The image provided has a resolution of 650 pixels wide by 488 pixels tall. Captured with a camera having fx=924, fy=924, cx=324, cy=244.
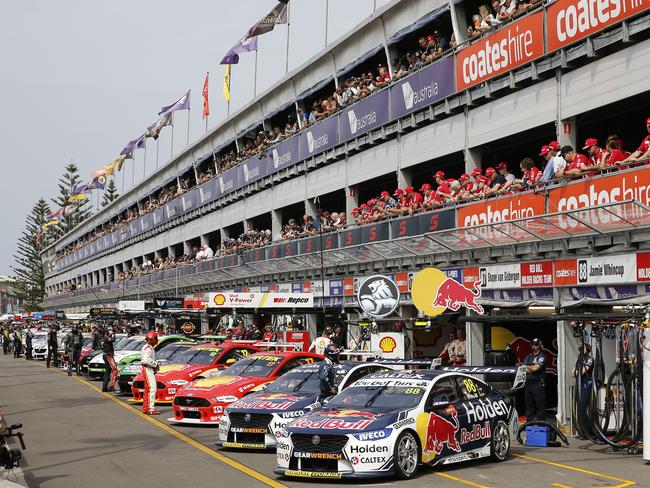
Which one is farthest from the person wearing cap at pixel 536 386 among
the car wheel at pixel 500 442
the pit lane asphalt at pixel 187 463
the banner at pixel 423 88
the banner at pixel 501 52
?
the banner at pixel 423 88

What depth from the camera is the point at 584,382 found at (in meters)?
15.3

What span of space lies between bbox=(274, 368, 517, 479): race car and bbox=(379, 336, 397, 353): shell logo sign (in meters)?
6.03

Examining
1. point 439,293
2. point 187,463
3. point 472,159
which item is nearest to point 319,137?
point 472,159

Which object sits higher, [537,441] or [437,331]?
[437,331]

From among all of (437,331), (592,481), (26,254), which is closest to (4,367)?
(437,331)

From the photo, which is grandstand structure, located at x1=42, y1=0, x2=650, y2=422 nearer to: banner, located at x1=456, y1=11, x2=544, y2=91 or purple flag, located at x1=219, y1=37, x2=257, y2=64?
banner, located at x1=456, y1=11, x2=544, y2=91

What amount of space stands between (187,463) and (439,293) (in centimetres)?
554

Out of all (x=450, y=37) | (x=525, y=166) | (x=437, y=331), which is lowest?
(x=437, y=331)

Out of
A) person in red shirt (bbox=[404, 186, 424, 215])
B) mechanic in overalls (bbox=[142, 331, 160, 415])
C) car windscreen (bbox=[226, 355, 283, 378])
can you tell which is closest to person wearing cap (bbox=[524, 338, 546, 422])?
car windscreen (bbox=[226, 355, 283, 378])

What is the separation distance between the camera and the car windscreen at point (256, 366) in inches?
753

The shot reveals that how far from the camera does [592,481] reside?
1184cm

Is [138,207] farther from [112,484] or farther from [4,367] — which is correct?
[112,484]

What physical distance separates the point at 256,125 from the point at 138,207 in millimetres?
34277

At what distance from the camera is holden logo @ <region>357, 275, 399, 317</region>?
18.3 metres
